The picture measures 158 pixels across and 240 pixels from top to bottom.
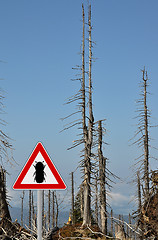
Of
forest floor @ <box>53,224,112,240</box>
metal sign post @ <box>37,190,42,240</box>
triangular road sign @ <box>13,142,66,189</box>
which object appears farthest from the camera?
forest floor @ <box>53,224,112,240</box>

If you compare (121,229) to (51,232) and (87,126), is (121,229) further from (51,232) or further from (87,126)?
(87,126)

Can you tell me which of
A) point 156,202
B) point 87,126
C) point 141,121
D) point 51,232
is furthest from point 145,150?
point 156,202

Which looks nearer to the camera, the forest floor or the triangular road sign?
the triangular road sign

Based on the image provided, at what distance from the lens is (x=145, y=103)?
32.8m

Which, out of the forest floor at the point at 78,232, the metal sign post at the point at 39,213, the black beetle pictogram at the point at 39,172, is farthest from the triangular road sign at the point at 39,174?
the forest floor at the point at 78,232

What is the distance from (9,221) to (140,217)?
6744 mm

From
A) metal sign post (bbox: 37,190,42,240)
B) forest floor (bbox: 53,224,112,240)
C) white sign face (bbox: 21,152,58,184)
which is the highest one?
white sign face (bbox: 21,152,58,184)

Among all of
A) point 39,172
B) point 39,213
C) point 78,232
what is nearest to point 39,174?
point 39,172

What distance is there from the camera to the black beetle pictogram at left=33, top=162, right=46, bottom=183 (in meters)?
9.48

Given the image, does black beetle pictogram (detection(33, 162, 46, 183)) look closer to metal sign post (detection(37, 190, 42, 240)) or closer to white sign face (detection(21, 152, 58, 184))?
white sign face (detection(21, 152, 58, 184))

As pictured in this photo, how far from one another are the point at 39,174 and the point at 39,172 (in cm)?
6

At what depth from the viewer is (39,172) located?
9523mm

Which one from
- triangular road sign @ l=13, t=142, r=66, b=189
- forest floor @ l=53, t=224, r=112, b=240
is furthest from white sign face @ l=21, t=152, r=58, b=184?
forest floor @ l=53, t=224, r=112, b=240

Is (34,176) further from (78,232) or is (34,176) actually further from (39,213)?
(78,232)
